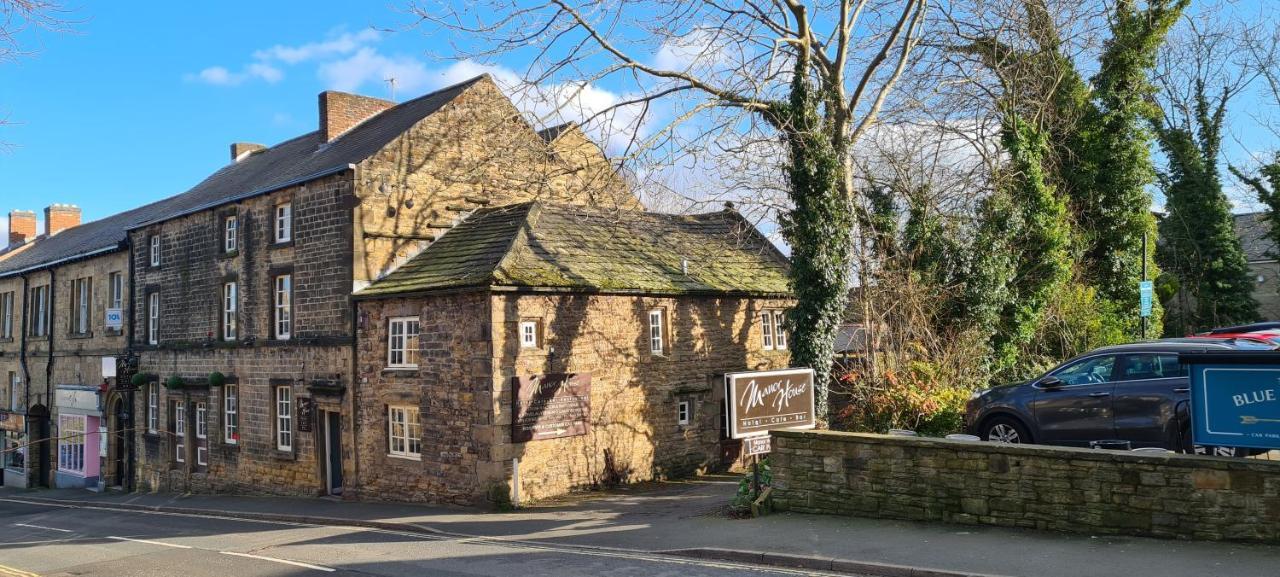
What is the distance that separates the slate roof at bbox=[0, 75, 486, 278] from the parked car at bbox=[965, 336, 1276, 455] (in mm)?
14998

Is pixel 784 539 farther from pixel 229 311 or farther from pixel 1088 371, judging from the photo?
pixel 229 311

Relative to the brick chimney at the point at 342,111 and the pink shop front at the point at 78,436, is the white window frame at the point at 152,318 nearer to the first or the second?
the pink shop front at the point at 78,436

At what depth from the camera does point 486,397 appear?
17406 millimetres

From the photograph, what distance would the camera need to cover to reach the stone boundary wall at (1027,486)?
9938 millimetres

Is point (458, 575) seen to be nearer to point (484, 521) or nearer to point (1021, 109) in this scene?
point (484, 521)

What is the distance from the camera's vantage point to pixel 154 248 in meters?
28.7

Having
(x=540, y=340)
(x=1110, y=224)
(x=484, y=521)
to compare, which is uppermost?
(x=1110, y=224)

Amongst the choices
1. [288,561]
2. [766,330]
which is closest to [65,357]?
[288,561]

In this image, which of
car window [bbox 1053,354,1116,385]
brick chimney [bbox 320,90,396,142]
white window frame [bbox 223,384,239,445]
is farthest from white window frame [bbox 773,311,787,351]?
white window frame [bbox 223,384,239,445]

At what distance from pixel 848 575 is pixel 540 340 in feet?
31.6

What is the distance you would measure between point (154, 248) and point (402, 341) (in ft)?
45.5

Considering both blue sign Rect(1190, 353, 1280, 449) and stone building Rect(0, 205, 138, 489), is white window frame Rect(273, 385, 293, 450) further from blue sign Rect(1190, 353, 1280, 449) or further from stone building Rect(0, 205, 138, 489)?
blue sign Rect(1190, 353, 1280, 449)

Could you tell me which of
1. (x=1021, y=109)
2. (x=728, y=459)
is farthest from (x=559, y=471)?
(x=1021, y=109)

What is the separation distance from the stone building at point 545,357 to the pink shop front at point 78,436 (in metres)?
18.2
